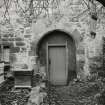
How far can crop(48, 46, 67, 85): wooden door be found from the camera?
10992mm

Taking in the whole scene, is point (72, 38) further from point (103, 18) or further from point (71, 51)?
Result: point (103, 18)

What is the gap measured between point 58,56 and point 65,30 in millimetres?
1348

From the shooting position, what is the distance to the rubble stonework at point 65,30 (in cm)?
1060

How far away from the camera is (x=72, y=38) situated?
1071cm

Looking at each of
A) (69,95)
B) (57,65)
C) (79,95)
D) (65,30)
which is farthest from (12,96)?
(65,30)

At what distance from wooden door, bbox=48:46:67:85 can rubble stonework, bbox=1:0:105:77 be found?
0.78 m

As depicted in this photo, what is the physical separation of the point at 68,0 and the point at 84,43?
2240mm

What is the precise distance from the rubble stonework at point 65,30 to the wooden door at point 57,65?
2.55 ft

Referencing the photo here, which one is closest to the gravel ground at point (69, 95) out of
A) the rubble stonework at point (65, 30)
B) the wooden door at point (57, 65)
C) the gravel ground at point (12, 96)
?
the gravel ground at point (12, 96)

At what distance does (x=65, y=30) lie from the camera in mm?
10672

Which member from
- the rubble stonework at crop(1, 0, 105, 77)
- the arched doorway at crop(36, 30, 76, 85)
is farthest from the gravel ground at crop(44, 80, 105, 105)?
the rubble stonework at crop(1, 0, 105, 77)

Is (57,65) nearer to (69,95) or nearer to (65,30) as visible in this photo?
(65,30)

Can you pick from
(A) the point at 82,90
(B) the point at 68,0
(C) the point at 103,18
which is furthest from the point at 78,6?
(A) the point at 82,90

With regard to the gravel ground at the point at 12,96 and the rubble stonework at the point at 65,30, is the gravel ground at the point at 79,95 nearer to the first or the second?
the gravel ground at the point at 12,96
